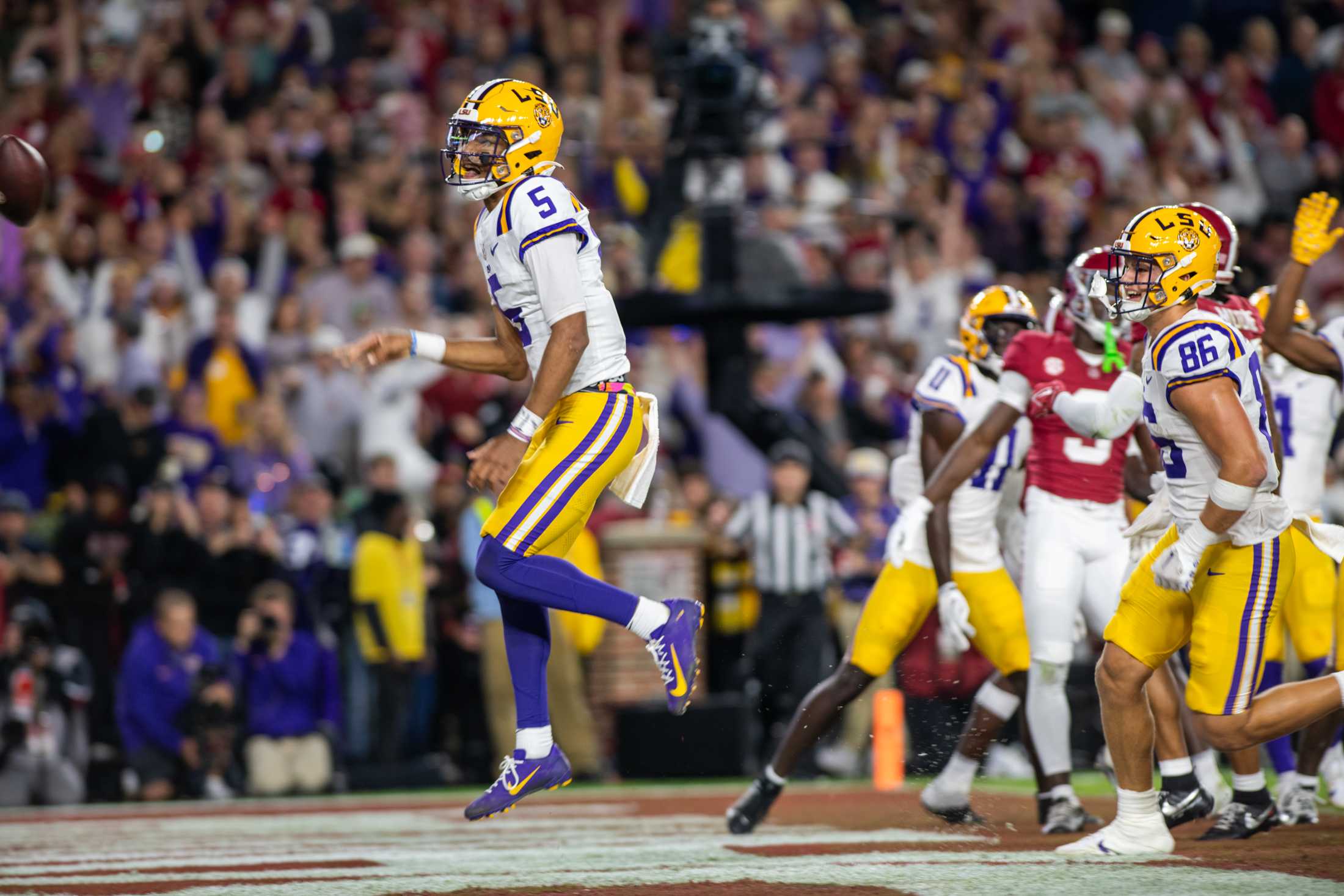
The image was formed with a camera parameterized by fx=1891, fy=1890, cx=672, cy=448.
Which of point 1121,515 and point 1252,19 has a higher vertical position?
point 1252,19

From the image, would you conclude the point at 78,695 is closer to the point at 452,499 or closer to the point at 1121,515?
the point at 452,499

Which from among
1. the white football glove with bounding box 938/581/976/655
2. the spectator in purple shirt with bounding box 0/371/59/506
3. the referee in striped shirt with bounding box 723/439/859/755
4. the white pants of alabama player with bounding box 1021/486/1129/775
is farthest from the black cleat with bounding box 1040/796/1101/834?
Result: the spectator in purple shirt with bounding box 0/371/59/506

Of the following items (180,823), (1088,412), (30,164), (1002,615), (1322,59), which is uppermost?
(1322,59)

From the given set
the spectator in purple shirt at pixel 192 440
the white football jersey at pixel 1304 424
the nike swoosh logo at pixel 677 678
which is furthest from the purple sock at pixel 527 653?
the spectator in purple shirt at pixel 192 440

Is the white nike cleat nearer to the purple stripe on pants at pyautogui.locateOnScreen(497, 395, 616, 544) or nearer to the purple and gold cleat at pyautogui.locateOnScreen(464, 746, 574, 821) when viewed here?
the purple and gold cleat at pyautogui.locateOnScreen(464, 746, 574, 821)

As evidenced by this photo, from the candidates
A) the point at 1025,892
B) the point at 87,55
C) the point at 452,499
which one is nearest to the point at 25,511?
the point at 452,499

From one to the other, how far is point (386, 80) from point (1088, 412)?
341 inches

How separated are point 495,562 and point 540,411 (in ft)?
Answer: 1.64

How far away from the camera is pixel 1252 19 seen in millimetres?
17016

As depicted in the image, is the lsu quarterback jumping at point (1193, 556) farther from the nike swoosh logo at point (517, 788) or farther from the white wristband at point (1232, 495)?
the nike swoosh logo at point (517, 788)

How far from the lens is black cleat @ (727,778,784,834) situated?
7062 millimetres

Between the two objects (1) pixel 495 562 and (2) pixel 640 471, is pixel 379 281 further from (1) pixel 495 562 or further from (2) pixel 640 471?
(1) pixel 495 562

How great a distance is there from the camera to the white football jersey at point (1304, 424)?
25.0 feet

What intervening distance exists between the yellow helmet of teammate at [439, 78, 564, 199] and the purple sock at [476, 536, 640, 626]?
3.76ft
